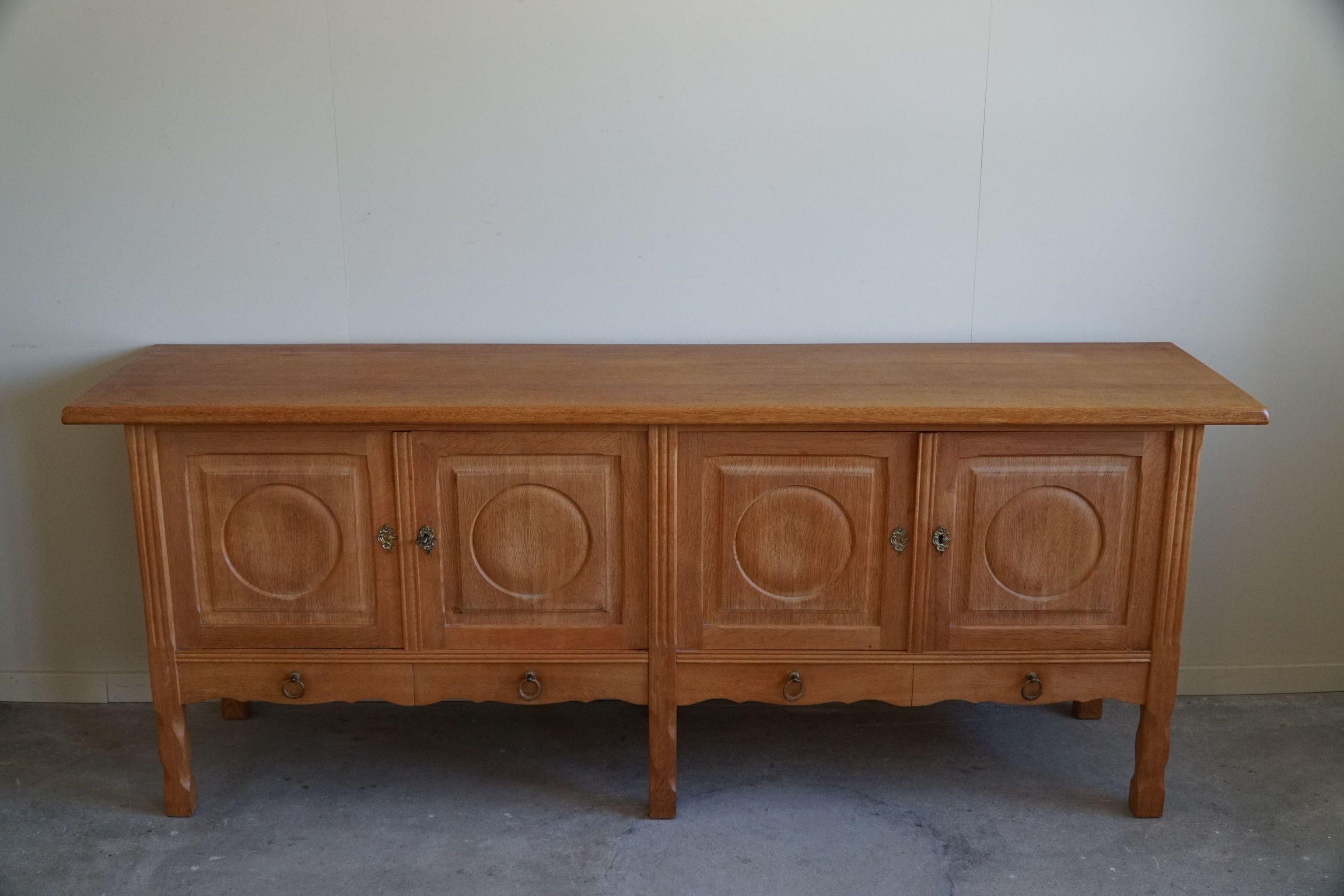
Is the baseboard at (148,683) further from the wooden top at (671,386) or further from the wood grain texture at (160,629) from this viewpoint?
the wooden top at (671,386)

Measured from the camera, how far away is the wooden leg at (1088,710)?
9.41 feet

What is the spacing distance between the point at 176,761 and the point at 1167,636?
1.98 meters

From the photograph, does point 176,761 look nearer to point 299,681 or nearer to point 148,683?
point 299,681

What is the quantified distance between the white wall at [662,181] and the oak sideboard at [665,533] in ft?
1.00

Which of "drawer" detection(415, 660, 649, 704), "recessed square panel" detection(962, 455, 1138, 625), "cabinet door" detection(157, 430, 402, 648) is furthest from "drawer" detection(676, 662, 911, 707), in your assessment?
"cabinet door" detection(157, 430, 402, 648)

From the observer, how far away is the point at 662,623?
238 cm

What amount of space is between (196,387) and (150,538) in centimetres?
30

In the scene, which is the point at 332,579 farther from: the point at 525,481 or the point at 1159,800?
the point at 1159,800

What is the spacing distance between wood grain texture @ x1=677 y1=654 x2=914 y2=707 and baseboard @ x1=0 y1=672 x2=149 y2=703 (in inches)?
55.9

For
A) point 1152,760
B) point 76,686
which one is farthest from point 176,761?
point 1152,760

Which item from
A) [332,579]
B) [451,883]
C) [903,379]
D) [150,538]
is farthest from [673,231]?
[451,883]

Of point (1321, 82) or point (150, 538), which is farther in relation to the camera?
point (1321, 82)

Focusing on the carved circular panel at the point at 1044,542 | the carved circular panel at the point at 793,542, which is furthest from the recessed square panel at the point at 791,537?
the carved circular panel at the point at 1044,542

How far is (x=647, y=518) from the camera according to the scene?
2.32 m
